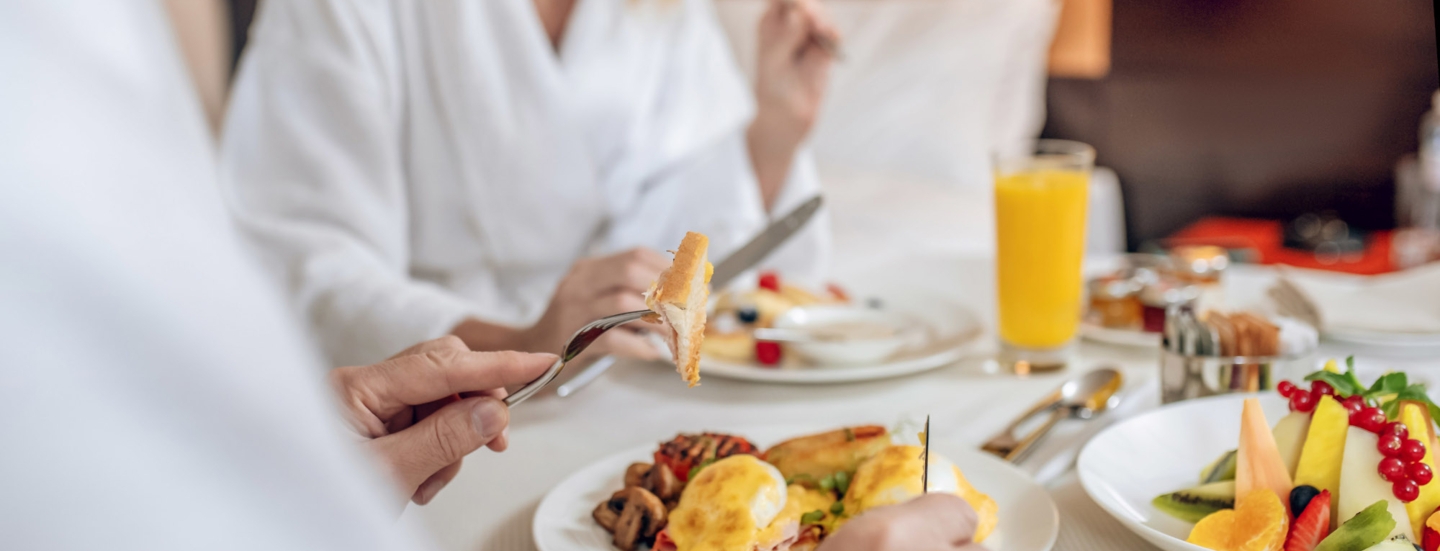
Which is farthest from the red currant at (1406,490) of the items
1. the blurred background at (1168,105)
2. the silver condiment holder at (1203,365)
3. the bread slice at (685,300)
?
the blurred background at (1168,105)

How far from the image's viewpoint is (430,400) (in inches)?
20.6

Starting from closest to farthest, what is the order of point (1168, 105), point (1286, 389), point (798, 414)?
point (1286, 389) < point (798, 414) < point (1168, 105)

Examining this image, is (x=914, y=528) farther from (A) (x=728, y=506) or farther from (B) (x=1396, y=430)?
(B) (x=1396, y=430)

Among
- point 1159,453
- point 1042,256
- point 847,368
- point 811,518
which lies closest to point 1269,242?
point 1042,256

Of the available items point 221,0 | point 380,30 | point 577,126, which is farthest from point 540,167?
point 221,0

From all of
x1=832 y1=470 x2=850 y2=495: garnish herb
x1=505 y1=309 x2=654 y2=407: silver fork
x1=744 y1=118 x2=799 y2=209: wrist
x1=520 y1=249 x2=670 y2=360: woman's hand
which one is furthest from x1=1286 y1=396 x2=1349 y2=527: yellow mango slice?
x1=744 y1=118 x2=799 y2=209: wrist

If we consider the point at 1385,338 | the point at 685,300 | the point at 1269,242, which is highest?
the point at 685,300

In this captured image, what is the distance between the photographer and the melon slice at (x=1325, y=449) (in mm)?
562

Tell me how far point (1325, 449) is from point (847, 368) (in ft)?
1.41

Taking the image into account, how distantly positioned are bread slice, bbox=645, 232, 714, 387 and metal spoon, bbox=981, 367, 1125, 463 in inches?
11.9

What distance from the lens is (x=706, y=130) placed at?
1.61 meters

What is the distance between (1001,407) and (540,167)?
739 millimetres

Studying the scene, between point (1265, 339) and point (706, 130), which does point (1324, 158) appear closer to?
point (706, 130)

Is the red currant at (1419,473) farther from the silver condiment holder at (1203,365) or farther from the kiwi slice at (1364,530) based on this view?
the silver condiment holder at (1203,365)
